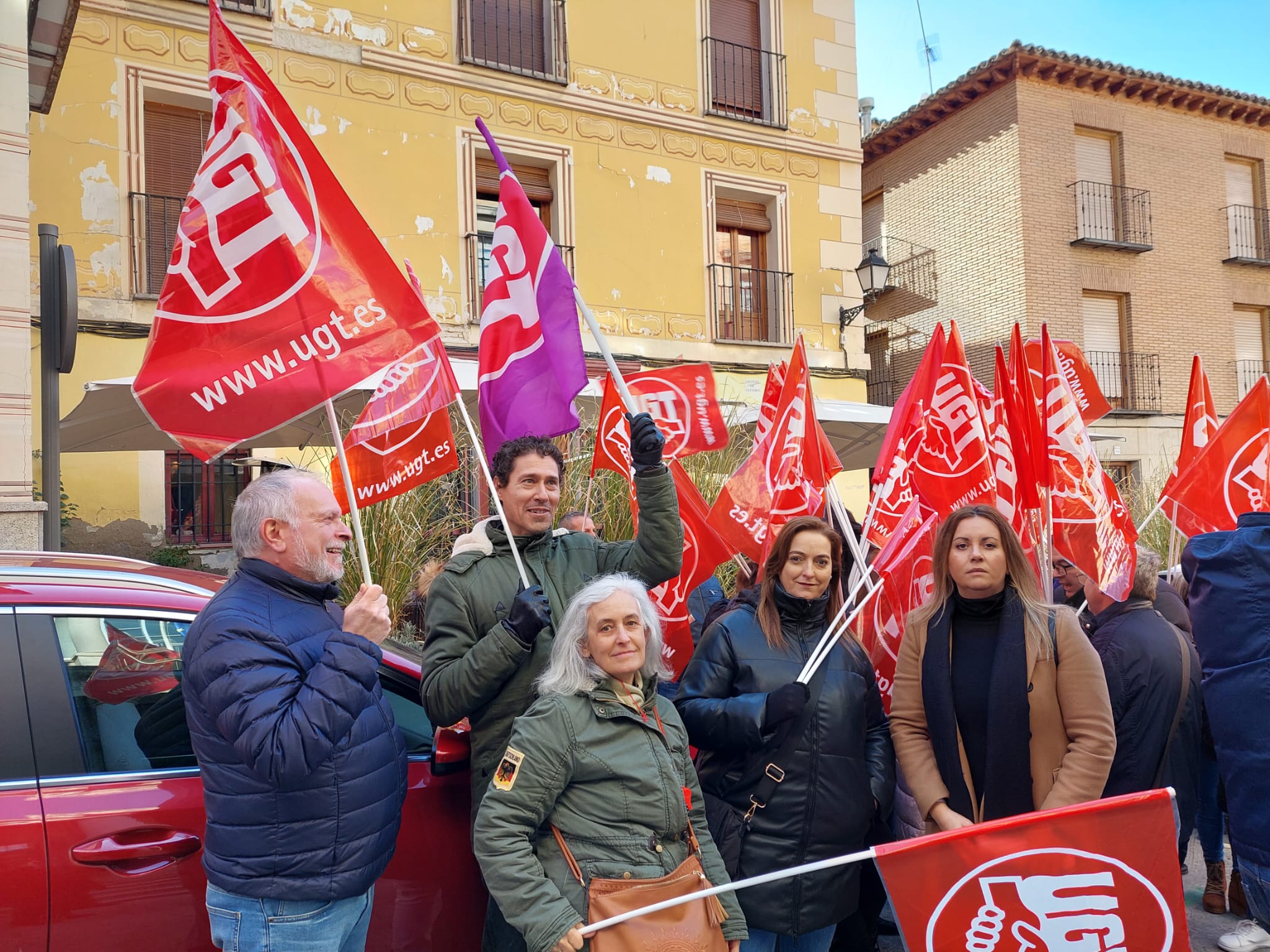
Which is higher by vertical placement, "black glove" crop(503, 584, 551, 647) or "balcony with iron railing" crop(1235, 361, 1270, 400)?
"balcony with iron railing" crop(1235, 361, 1270, 400)

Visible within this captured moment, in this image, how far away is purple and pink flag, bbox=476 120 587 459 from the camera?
3.40 metres

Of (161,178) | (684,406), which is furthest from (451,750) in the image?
(161,178)

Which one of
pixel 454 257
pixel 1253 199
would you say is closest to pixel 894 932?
pixel 454 257

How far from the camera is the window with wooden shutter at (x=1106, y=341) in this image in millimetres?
17844

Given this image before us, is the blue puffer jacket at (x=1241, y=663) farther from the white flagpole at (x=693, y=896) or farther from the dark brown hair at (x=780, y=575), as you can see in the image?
the white flagpole at (x=693, y=896)

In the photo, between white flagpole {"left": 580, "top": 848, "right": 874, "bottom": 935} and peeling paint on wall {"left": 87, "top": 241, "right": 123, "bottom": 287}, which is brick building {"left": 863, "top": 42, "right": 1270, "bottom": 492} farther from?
white flagpole {"left": 580, "top": 848, "right": 874, "bottom": 935}

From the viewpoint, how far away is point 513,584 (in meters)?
2.78

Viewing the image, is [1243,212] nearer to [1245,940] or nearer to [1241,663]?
[1245,940]

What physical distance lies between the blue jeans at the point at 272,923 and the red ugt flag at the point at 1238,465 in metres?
4.48

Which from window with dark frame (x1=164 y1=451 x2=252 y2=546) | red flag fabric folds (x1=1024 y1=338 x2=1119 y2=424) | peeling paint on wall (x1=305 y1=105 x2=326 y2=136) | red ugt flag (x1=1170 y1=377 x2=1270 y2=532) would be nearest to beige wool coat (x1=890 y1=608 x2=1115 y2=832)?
red ugt flag (x1=1170 y1=377 x2=1270 y2=532)

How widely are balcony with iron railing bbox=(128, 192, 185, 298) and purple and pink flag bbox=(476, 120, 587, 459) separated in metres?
8.11

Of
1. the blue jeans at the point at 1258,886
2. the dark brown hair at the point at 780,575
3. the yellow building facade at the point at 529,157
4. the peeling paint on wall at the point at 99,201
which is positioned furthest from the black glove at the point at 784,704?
the peeling paint on wall at the point at 99,201

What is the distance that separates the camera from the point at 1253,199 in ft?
65.3

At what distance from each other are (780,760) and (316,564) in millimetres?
1431
